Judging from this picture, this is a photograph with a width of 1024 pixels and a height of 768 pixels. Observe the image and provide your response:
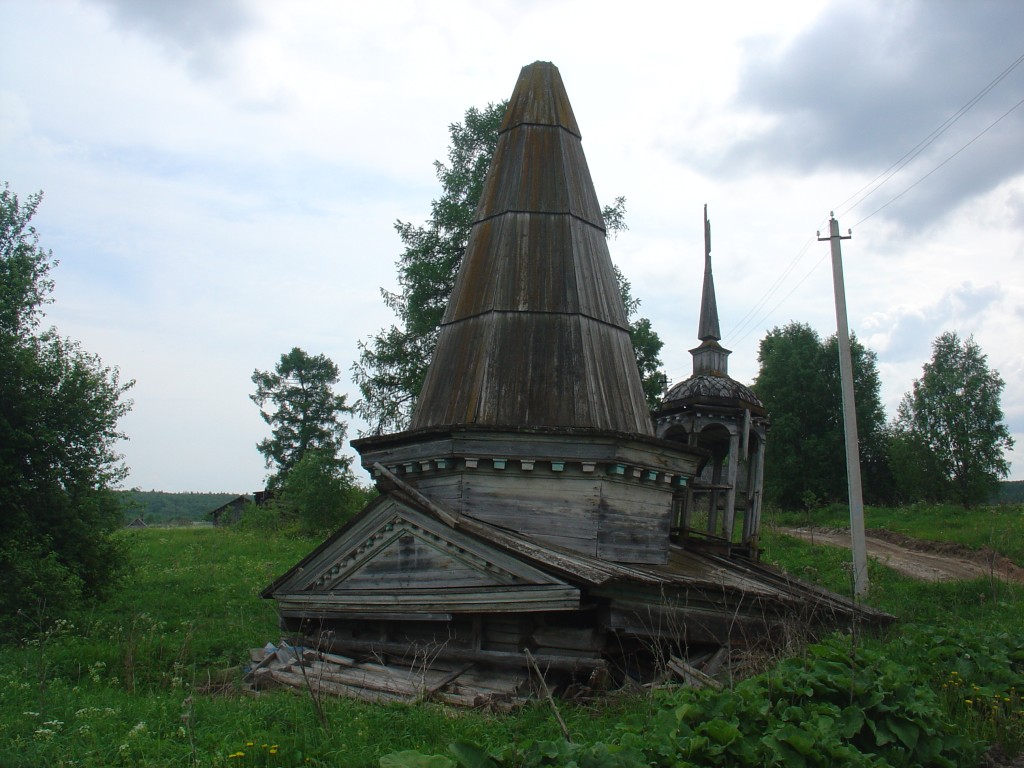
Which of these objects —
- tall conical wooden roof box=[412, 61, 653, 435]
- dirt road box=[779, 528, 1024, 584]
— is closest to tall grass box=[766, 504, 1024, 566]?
dirt road box=[779, 528, 1024, 584]

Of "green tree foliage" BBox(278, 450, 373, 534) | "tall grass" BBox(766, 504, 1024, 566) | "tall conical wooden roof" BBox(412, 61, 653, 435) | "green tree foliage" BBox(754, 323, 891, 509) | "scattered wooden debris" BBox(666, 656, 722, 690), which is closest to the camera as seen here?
"scattered wooden debris" BBox(666, 656, 722, 690)

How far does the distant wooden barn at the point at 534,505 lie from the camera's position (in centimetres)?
850

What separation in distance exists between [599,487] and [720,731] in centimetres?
501

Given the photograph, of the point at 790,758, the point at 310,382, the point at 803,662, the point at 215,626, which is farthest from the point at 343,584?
the point at 310,382

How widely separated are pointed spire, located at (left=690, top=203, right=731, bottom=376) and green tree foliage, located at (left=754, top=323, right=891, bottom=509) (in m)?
21.5

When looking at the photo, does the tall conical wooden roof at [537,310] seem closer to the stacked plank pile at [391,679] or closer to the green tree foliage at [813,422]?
the stacked plank pile at [391,679]

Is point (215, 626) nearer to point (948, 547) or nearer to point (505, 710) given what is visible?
point (505, 710)

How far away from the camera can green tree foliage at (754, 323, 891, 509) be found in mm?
36688

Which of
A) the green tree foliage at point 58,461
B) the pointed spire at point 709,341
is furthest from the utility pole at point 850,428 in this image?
the green tree foliage at point 58,461

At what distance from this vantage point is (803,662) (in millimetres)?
6289

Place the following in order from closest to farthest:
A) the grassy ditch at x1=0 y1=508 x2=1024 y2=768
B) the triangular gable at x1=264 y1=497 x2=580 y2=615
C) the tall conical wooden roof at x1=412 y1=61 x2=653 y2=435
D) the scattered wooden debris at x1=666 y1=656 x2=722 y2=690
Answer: the grassy ditch at x1=0 y1=508 x2=1024 y2=768
the scattered wooden debris at x1=666 y1=656 x2=722 y2=690
the triangular gable at x1=264 y1=497 x2=580 y2=615
the tall conical wooden roof at x1=412 y1=61 x2=653 y2=435

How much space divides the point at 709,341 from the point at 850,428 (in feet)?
10.6

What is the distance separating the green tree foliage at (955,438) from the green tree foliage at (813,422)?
3.39m

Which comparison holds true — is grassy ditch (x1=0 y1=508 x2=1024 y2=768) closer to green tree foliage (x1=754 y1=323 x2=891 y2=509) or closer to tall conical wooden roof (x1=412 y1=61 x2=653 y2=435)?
tall conical wooden roof (x1=412 y1=61 x2=653 y2=435)
